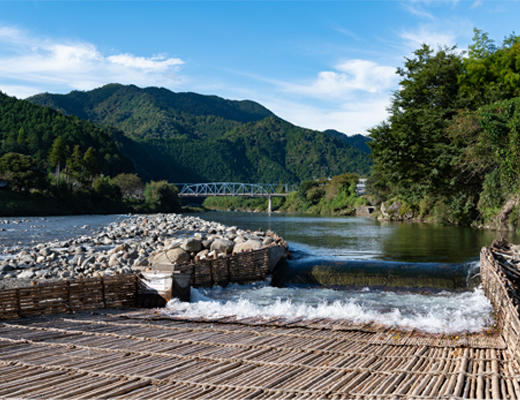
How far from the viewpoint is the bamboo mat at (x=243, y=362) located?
4.38 metres

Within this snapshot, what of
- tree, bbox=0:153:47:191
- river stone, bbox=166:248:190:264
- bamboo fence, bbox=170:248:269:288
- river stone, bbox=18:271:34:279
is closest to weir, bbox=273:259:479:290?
bamboo fence, bbox=170:248:269:288

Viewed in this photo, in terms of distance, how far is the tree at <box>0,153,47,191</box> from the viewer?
5594 centimetres

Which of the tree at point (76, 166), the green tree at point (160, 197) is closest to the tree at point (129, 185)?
the green tree at point (160, 197)

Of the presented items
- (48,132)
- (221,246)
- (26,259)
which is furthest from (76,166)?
(221,246)

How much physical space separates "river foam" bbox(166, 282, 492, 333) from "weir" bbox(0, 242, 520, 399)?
519 millimetres

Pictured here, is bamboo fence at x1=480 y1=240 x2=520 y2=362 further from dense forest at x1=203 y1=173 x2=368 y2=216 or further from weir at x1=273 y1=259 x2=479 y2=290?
dense forest at x1=203 y1=173 x2=368 y2=216

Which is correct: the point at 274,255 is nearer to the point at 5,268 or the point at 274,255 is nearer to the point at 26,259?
the point at 5,268

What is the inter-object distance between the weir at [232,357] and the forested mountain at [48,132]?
9469 cm

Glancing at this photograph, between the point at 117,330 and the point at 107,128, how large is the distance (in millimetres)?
150522

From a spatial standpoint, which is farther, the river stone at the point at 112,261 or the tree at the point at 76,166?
the tree at the point at 76,166

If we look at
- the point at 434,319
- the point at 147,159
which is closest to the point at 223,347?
the point at 434,319

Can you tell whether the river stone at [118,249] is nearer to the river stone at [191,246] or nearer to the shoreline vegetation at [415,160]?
the river stone at [191,246]

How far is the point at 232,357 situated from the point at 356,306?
4705 mm

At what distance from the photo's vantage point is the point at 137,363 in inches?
208
